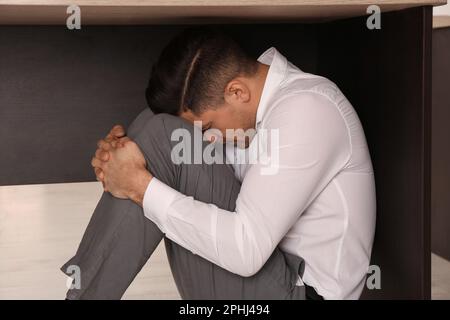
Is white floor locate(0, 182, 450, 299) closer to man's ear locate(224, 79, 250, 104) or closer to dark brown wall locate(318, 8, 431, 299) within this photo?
dark brown wall locate(318, 8, 431, 299)

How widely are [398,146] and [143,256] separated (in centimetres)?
52

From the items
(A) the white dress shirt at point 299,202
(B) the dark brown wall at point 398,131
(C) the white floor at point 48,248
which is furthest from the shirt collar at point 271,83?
(C) the white floor at point 48,248

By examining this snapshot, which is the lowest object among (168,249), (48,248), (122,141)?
(48,248)

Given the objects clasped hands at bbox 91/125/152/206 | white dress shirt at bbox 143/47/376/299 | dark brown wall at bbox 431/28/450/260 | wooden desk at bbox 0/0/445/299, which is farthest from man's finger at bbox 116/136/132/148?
dark brown wall at bbox 431/28/450/260

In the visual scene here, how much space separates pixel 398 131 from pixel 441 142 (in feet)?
3.36

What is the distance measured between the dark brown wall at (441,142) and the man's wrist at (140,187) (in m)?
1.30

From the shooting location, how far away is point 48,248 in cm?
258

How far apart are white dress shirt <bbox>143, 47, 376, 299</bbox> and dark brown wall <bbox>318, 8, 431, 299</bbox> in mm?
76

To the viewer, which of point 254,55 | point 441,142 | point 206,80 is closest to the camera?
point 206,80

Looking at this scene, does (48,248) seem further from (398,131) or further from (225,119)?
(398,131)

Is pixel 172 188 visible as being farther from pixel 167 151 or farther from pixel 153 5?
pixel 153 5

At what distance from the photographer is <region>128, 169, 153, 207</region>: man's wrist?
1215 millimetres

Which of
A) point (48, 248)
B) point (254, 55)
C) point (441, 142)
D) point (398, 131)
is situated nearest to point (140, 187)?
point (398, 131)
